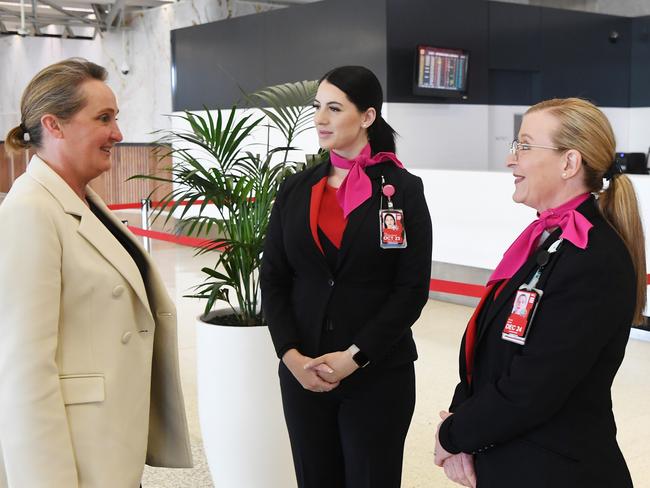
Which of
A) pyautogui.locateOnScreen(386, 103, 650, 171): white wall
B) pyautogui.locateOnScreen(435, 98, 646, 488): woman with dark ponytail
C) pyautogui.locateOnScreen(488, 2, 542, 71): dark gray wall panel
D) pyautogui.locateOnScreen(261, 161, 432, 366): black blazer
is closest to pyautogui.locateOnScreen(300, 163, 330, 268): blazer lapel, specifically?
pyautogui.locateOnScreen(261, 161, 432, 366): black blazer

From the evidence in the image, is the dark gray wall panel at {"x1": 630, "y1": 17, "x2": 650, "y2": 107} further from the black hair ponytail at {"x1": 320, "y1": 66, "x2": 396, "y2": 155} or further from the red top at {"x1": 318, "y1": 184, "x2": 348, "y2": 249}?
the red top at {"x1": 318, "y1": 184, "x2": 348, "y2": 249}

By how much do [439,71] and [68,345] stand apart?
795 cm

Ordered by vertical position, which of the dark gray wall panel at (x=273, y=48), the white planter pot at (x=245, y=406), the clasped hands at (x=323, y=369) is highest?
the dark gray wall panel at (x=273, y=48)

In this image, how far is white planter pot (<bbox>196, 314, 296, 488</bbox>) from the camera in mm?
3406

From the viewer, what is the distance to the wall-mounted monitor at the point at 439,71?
9.27 metres

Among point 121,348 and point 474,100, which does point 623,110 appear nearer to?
point 474,100

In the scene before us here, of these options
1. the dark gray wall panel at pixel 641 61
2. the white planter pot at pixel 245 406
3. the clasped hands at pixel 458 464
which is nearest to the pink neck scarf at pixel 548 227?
the clasped hands at pixel 458 464

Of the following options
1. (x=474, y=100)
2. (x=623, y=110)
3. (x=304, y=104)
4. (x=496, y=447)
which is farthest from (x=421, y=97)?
(x=496, y=447)

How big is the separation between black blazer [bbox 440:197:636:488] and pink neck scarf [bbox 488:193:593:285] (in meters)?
0.02

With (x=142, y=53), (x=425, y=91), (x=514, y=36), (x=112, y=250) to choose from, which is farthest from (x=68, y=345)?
(x=142, y=53)

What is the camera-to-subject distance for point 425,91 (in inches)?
372

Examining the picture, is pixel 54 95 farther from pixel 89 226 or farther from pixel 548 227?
pixel 548 227

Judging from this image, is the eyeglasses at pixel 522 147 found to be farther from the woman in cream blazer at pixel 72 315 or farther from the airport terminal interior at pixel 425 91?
the airport terminal interior at pixel 425 91

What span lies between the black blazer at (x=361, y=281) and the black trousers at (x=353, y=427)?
86 mm
